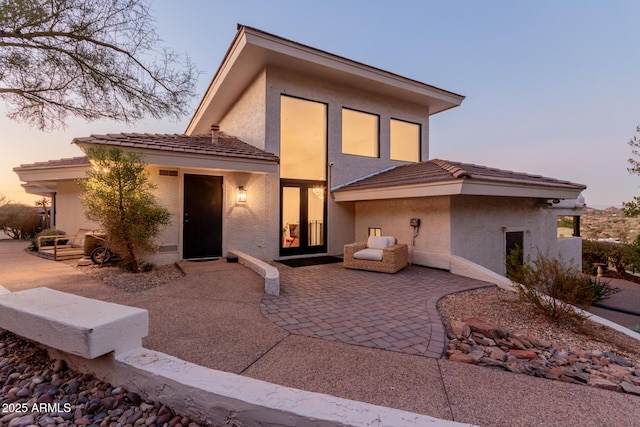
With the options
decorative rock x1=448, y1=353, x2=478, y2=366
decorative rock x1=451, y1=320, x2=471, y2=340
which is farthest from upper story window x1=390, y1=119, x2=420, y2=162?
decorative rock x1=448, y1=353, x2=478, y2=366

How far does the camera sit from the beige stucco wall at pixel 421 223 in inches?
278

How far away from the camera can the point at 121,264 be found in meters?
6.48

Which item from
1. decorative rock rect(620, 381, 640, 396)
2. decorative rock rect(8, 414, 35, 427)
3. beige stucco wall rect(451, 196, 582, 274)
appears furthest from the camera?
beige stucco wall rect(451, 196, 582, 274)

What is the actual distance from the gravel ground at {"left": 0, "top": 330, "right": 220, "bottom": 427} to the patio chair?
5410 millimetres

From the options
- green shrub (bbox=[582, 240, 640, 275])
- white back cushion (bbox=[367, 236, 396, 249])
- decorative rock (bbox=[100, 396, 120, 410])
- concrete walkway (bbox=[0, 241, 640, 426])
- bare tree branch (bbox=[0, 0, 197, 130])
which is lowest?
green shrub (bbox=[582, 240, 640, 275])

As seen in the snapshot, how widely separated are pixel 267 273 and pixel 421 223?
15.4 feet

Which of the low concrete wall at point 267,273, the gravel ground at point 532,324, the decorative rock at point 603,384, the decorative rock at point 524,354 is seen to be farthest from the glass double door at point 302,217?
the decorative rock at point 603,384

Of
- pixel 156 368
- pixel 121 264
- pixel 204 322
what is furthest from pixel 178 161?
pixel 156 368

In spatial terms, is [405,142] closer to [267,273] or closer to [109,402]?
[267,273]

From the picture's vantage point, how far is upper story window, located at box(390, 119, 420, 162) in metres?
11.3

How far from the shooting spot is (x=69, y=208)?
32.3ft

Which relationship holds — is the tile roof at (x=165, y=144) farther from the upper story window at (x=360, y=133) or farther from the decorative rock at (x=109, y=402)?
the decorative rock at (x=109, y=402)

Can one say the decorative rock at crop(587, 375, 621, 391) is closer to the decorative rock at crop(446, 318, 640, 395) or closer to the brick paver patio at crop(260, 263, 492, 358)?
the decorative rock at crop(446, 318, 640, 395)

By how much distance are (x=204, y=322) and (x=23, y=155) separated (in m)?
10.8
